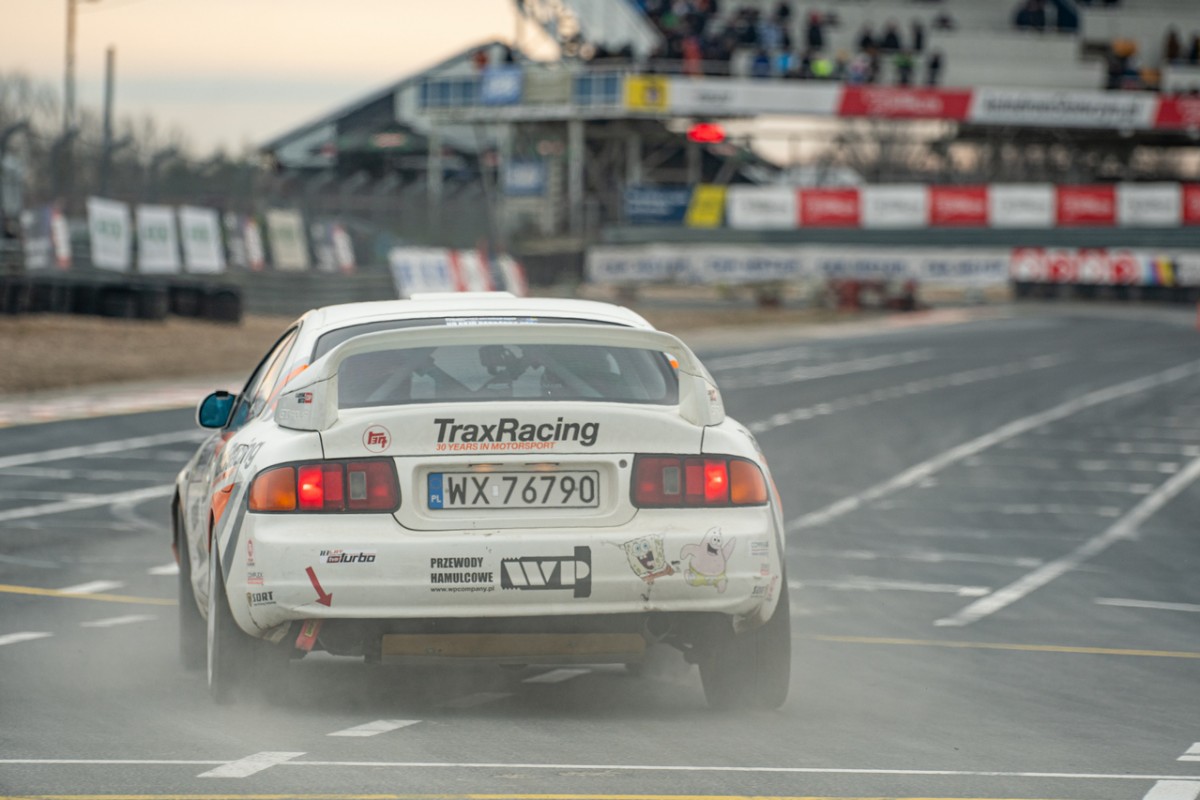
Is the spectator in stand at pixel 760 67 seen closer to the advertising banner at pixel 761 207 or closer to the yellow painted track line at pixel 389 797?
the advertising banner at pixel 761 207

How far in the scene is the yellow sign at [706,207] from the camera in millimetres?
56844

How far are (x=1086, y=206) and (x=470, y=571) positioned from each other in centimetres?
5463

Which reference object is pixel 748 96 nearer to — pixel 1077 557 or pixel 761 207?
pixel 761 207

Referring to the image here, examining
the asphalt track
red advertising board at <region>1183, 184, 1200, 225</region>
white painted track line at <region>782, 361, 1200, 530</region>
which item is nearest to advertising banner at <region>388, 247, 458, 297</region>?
white painted track line at <region>782, 361, 1200, 530</region>

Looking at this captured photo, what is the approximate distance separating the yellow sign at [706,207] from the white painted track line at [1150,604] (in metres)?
46.7

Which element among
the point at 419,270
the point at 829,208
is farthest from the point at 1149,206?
the point at 419,270

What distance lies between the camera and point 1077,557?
40.8ft

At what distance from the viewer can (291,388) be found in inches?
248

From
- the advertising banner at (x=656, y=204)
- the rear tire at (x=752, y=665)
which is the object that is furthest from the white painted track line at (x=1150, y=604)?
the advertising banner at (x=656, y=204)

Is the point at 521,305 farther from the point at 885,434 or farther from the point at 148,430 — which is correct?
the point at 885,434

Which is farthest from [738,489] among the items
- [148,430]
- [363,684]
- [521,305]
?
[148,430]

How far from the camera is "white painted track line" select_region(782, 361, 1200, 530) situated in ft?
48.4

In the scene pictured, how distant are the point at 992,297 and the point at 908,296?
9.46 metres

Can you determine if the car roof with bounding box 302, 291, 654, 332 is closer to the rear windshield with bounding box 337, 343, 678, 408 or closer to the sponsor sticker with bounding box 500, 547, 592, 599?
the rear windshield with bounding box 337, 343, 678, 408
